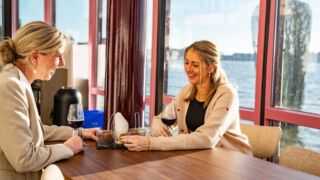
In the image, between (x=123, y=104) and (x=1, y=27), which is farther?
(x=1, y=27)

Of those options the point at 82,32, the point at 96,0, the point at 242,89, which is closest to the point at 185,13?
the point at 242,89

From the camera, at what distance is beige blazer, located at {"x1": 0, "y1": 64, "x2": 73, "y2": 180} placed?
4.78 feet

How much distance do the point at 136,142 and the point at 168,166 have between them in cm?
30

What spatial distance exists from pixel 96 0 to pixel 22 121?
3601 mm

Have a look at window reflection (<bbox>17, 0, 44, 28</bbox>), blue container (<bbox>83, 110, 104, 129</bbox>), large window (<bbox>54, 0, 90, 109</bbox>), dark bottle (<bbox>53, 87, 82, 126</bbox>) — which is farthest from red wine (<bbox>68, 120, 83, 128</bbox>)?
window reflection (<bbox>17, 0, 44, 28</bbox>)

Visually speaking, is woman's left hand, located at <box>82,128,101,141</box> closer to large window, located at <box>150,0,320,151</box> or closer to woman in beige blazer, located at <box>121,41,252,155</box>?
woman in beige blazer, located at <box>121,41,252,155</box>

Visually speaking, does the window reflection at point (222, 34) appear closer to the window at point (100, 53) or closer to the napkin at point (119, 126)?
the window at point (100, 53)

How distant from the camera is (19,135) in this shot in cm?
147

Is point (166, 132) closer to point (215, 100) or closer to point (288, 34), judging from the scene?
point (215, 100)

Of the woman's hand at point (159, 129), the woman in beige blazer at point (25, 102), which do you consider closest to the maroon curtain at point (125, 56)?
the woman's hand at point (159, 129)

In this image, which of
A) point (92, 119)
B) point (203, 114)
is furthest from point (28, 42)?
point (92, 119)

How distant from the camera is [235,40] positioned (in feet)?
11.0

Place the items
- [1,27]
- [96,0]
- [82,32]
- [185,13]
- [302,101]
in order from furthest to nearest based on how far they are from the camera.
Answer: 1. [1,27]
2. [82,32]
3. [96,0]
4. [185,13]
5. [302,101]

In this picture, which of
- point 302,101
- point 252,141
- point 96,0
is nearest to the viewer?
point 252,141
